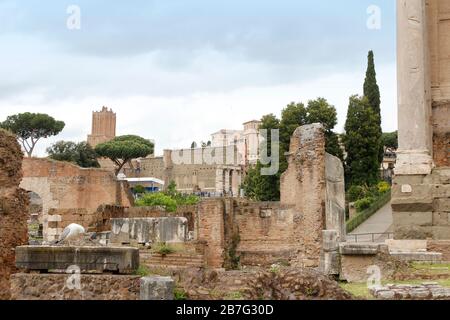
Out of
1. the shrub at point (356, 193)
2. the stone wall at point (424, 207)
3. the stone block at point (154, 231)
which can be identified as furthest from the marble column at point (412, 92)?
the shrub at point (356, 193)

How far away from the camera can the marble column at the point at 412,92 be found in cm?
1657

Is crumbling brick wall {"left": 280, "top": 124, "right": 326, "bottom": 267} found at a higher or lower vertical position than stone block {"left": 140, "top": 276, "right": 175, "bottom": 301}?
higher

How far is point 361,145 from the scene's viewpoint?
157ft

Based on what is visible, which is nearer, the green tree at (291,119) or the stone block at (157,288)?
the stone block at (157,288)

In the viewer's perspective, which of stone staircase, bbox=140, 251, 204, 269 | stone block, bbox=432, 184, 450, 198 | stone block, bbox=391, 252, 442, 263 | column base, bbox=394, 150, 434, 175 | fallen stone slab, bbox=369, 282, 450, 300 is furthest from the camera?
stone staircase, bbox=140, 251, 204, 269

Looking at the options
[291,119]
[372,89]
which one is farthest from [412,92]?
[372,89]

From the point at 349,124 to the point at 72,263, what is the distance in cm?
4141

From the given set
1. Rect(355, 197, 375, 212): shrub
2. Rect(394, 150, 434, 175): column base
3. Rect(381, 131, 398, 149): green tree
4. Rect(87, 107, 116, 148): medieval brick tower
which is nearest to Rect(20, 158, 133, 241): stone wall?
Rect(355, 197, 375, 212): shrub

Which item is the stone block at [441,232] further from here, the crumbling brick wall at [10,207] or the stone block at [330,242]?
the crumbling brick wall at [10,207]

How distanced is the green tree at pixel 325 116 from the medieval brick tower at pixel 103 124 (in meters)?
74.0

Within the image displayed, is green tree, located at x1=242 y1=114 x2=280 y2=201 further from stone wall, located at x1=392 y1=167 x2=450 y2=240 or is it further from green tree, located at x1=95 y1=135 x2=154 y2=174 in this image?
green tree, located at x1=95 y1=135 x2=154 y2=174

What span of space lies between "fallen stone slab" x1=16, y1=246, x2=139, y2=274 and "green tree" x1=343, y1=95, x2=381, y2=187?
40421 mm

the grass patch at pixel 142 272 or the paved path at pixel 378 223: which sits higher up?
the paved path at pixel 378 223

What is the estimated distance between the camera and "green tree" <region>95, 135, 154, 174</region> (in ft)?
292
